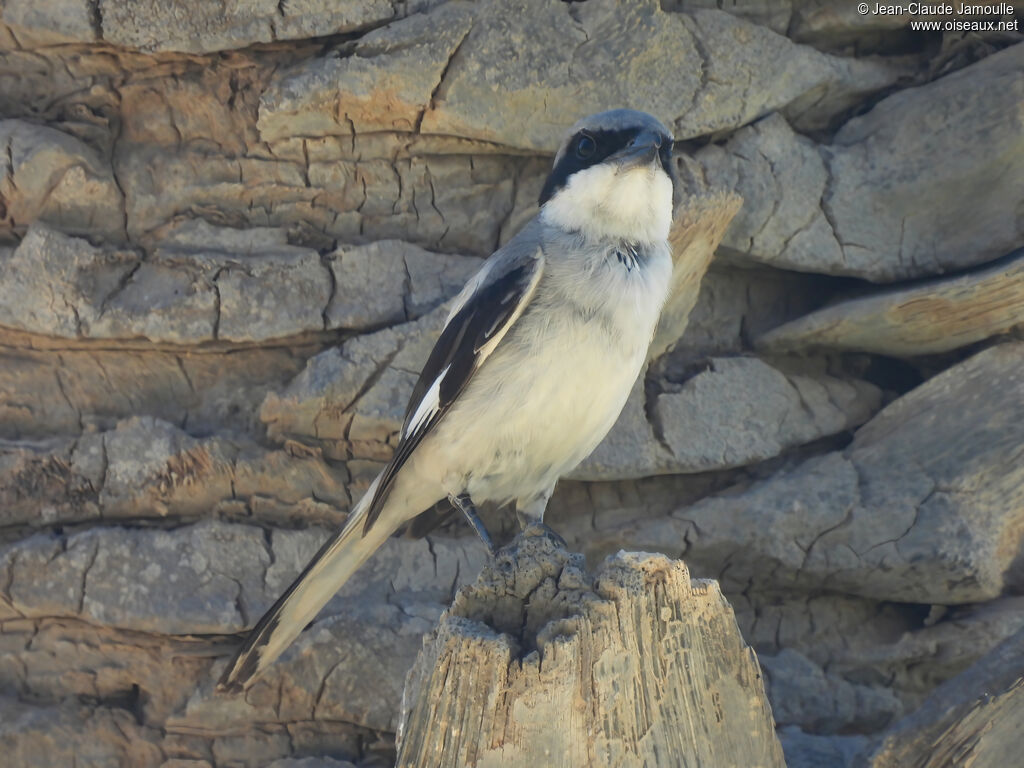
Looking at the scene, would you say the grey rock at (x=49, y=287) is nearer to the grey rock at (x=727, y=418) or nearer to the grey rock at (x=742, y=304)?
the grey rock at (x=727, y=418)

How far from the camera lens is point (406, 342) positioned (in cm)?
457

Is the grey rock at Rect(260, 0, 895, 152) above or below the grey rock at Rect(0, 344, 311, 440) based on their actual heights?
above

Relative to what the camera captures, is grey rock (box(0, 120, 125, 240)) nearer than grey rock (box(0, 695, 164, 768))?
No

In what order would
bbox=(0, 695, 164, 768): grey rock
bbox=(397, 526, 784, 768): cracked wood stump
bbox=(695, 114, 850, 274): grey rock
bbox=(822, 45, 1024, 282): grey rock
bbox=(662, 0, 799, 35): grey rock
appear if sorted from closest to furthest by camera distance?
bbox=(397, 526, 784, 768): cracked wood stump → bbox=(0, 695, 164, 768): grey rock → bbox=(822, 45, 1024, 282): grey rock → bbox=(695, 114, 850, 274): grey rock → bbox=(662, 0, 799, 35): grey rock

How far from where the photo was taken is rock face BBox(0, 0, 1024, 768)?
4398mm

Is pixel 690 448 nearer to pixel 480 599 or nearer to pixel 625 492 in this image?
pixel 625 492

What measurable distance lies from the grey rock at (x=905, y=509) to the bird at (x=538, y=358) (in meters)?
1.17

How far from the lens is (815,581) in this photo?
15.0 feet

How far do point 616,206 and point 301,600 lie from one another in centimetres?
180

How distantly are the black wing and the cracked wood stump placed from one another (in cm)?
89

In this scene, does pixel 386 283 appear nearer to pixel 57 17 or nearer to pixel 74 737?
pixel 57 17

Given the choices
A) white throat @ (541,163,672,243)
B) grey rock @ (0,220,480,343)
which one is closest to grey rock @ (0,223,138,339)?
grey rock @ (0,220,480,343)

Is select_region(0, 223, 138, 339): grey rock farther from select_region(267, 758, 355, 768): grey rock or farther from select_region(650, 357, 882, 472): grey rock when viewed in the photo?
select_region(650, 357, 882, 472): grey rock

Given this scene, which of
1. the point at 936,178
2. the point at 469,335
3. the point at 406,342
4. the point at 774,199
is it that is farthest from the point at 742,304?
the point at 469,335
